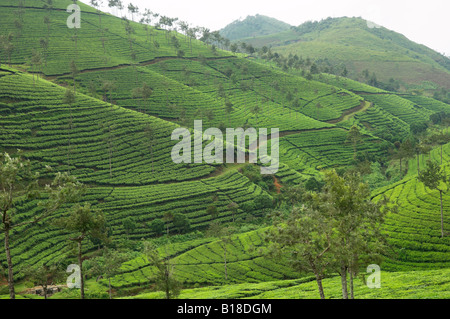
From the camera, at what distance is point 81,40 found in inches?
5728

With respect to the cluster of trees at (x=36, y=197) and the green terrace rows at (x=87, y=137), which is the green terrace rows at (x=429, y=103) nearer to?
the green terrace rows at (x=87, y=137)

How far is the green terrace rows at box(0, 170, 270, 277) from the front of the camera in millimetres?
49656

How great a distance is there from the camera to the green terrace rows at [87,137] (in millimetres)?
69312

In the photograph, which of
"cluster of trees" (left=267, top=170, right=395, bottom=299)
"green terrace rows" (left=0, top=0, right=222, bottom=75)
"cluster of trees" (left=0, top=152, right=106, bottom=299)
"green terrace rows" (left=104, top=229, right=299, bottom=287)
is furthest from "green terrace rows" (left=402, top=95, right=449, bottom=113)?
"cluster of trees" (left=0, top=152, right=106, bottom=299)

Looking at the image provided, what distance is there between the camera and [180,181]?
73125 mm

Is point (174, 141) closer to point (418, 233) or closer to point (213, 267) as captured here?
point (213, 267)

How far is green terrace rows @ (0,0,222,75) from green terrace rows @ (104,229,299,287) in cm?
9043

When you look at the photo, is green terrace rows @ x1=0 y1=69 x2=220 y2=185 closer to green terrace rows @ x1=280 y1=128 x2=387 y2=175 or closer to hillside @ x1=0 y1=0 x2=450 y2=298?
hillside @ x1=0 y1=0 x2=450 y2=298

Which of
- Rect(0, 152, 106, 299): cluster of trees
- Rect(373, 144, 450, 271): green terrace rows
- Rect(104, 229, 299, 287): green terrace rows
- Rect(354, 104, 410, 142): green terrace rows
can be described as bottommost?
Rect(104, 229, 299, 287): green terrace rows

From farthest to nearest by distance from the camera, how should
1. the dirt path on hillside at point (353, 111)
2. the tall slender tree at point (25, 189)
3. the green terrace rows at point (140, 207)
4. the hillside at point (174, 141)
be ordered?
the dirt path on hillside at point (353, 111), the green terrace rows at point (140, 207), the hillside at point (174, 141), the tall slender tree at point (25, 189)

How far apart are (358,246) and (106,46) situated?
151 m

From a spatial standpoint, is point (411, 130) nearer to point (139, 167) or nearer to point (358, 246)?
point (139, 167)

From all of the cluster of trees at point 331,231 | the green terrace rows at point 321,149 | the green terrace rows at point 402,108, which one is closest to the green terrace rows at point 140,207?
the green terrace rows at point 321,149

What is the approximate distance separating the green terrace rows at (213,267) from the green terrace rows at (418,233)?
43.0 feet
